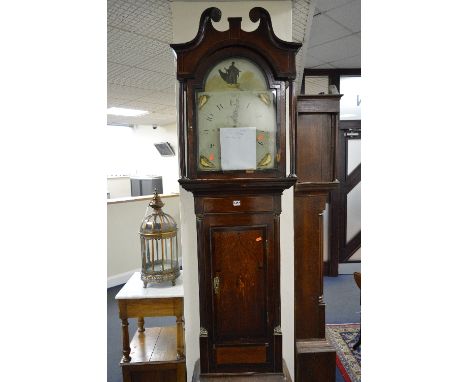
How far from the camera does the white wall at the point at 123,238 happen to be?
406 cm

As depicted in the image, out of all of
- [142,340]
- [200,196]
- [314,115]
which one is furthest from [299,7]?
[142,340]

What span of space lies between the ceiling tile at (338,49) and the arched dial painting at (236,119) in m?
2.02

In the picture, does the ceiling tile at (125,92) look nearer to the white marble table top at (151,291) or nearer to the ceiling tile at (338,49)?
the ceiling tile at (338,49)

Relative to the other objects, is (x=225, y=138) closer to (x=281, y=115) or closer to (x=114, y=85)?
(x=281, y=115)

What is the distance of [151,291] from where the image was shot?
2.01 metres

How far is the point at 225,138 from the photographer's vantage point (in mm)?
1432

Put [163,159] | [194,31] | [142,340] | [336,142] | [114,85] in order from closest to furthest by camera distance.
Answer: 1. [194,31]
2. [336,142]
3. [142,340]
4. [114,85]
5. [163,159]

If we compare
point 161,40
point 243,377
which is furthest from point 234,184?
point 161,40

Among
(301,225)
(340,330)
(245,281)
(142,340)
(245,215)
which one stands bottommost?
(340,330)

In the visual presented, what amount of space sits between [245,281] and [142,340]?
118cm

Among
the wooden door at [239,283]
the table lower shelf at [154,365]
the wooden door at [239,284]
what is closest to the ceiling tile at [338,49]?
the wooden door at [239,284]

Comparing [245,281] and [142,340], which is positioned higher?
[245,281]

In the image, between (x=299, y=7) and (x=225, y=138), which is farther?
(x=299, y=7)

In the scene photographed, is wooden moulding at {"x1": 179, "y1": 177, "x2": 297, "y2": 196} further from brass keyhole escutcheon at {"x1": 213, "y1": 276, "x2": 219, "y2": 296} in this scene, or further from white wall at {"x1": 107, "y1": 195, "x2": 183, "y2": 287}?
white wall at {"x1": 107, "y1": 195, "x2": 183, "y2": 287}
